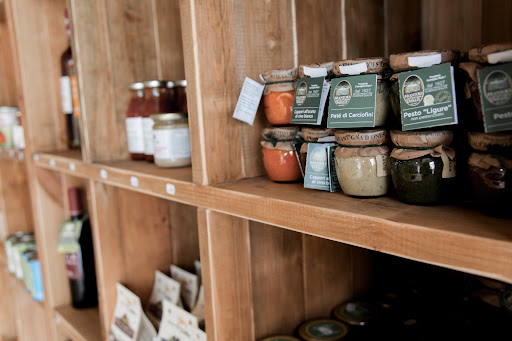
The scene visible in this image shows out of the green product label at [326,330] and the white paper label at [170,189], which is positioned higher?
the white paper label at [170,189]

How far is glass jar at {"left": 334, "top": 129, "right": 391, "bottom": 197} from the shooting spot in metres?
0.66

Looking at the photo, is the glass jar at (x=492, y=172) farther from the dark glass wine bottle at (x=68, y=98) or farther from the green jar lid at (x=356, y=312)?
the dark glass wine bottle at (x=68, y=98)

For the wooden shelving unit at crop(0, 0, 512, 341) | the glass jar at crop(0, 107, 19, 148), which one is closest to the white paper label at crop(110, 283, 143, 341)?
the wooden shelving unit at crop(0, 0, 512, 341)

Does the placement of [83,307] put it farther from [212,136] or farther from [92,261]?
[212,136]

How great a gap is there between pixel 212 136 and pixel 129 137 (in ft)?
1.88

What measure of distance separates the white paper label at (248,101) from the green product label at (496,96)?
45cm

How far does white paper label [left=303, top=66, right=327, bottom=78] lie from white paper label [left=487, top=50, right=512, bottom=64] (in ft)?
0.94

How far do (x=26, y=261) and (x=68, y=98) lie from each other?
855mm

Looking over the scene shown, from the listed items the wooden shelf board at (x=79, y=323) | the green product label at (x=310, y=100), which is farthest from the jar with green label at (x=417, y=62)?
the wooden shelf board at (x=79, y=323)

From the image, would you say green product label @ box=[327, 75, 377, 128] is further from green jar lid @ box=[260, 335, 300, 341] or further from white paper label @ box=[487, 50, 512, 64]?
green jar lid @ box=[260, 335, 300, 341]

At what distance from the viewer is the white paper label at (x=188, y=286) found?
133 cm

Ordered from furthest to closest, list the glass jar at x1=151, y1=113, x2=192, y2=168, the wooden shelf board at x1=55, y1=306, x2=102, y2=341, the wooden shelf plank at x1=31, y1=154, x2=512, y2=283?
the wooden shelf board at x1=55, y1=306, x2=102, y2=341 → the glass jar at x1=151, y1=113, x2=192, y2=168 → the wooden shelf plank at x1=31, y1=154, x2=512, y2=283

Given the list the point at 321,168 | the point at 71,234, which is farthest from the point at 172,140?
the point at 71,234

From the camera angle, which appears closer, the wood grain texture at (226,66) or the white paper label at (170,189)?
the wood grain texture at (226,66)
